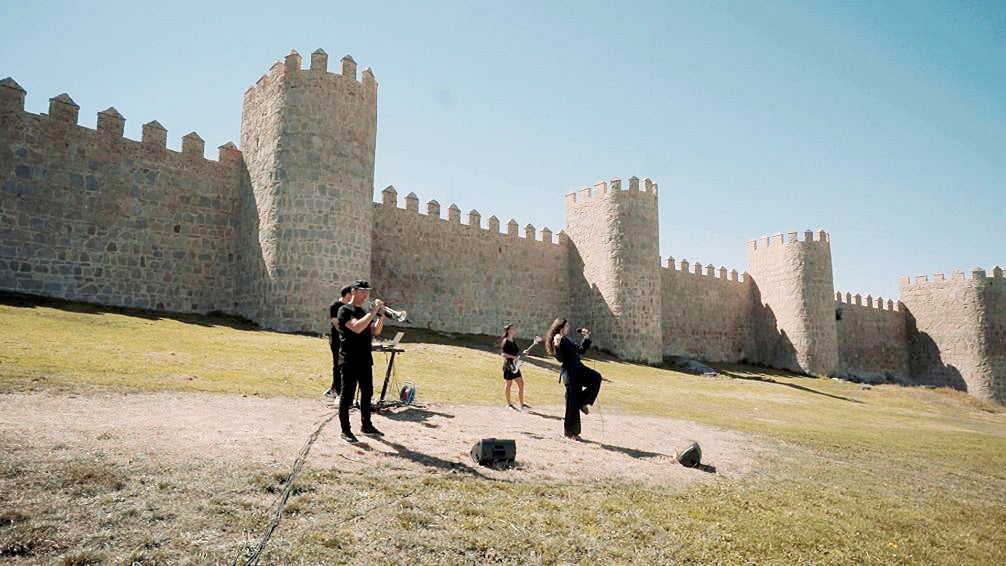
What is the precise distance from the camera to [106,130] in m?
19.7

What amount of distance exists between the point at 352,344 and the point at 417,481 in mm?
2260

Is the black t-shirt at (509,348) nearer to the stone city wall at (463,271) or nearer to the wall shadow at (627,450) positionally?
the wall shadow at (627,450)

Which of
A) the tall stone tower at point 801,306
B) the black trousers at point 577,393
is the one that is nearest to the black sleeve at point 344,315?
the black trousers at point 577,393

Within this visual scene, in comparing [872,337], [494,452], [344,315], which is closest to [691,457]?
[494,452]

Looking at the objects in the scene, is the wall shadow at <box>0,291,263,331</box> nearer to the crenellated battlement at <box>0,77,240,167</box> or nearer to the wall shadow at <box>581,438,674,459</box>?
the crenellated battlement at <box>0,77,240,167</box>

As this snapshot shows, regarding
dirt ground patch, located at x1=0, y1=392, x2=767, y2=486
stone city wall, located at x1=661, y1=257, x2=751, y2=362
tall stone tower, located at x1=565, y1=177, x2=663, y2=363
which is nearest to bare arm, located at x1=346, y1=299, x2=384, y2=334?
dirt ground patch, located at x1=0, y1=392, x2=767, y2=486

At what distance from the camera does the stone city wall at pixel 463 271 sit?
84.5 feet

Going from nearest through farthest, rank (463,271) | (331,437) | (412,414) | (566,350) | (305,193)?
(331,437) < (566,350) < (412,414) < (305,193) < (463,271)

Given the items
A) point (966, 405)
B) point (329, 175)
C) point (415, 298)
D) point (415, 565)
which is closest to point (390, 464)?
point (415, 565)

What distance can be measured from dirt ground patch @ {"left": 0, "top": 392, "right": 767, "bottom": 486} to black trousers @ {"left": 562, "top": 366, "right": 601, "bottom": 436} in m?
0.36

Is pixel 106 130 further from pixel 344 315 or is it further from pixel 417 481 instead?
pixel 417 481

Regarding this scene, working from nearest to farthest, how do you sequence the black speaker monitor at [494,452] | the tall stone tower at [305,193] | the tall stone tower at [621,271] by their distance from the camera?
the black speaker monitor at [494,452] < the tall stone tower at [305,193] < the tall stone tower at [621,271]

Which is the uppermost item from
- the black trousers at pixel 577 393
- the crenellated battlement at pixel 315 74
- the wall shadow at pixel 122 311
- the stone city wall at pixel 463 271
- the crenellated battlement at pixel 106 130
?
the crenellated battlement at pixel 315 74

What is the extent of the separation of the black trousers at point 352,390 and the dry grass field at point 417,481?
346 millimetres
